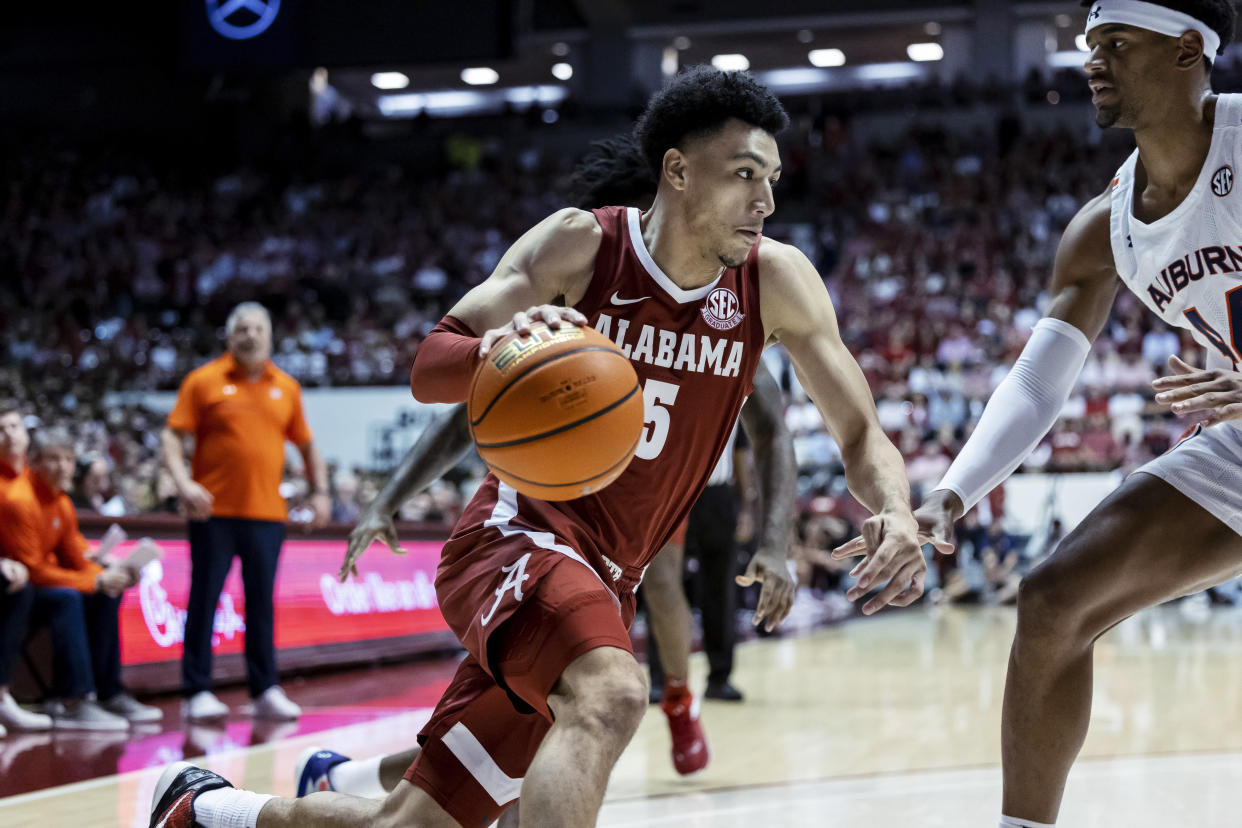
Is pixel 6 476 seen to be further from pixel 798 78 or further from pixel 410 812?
pixel 798 78

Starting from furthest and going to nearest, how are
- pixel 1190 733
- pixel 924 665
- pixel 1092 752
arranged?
pixel 924 665, pixel 1190 733, pixel 1092 752

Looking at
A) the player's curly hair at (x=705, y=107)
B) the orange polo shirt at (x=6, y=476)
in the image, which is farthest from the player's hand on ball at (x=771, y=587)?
the orange polo shirt at (x=6, y=476)

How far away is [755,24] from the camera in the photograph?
83.2 ft

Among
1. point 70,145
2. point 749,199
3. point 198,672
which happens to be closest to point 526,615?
point 749,199

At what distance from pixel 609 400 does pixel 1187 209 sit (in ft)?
4.92

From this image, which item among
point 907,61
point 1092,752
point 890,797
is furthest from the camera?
point 907,61

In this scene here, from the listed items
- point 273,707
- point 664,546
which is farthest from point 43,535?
point 664,546

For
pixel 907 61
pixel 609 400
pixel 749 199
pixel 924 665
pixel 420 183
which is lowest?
pixel 924 665

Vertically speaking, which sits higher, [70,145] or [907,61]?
[907,61]

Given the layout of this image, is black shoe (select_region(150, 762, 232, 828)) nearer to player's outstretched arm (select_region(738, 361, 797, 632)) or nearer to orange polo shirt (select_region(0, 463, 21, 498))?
player's outstretched arm (select_region(738, 361, 797, 632))

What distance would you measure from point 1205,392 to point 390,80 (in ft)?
90.8

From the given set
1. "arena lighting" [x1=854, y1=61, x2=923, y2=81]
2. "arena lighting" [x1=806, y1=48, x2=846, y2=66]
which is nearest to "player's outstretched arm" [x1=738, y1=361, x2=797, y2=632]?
"arena lighting" [x1=806, y1=48, x2=846, y2=66]

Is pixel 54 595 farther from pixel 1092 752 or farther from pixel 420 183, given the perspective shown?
pixel 420 183

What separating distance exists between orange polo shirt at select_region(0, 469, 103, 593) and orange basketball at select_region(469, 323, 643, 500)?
4256 millimetres
